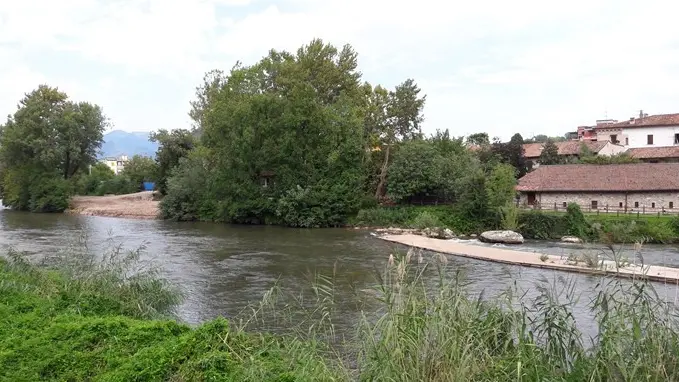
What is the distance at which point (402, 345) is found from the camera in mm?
5738

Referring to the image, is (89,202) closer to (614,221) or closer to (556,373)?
(614,221)

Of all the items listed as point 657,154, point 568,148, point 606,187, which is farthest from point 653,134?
point 606,187

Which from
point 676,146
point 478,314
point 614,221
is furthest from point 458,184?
point 478,314

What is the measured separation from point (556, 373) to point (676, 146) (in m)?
51.4

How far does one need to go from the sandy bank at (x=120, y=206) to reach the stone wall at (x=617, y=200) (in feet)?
97.5

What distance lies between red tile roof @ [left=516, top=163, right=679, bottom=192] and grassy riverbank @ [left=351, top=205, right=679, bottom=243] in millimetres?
3118

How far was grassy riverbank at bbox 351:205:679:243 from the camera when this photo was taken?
95.8ft

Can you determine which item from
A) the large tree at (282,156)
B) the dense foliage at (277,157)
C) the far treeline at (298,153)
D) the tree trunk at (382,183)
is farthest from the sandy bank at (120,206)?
the tree trunk at (382,183)

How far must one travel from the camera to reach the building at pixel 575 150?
169ft

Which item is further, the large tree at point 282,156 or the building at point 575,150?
the building at point 575,150

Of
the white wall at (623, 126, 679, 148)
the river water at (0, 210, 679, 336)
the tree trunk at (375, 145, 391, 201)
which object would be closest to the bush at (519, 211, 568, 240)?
the river water at (0, 210, 679, 336)

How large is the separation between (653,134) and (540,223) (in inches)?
1153

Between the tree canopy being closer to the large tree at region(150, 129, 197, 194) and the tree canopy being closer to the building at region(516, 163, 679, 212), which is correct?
the building at region(516, 163, 679, 212)

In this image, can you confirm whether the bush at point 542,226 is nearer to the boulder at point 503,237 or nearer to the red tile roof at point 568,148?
the boulder at point 503,237
